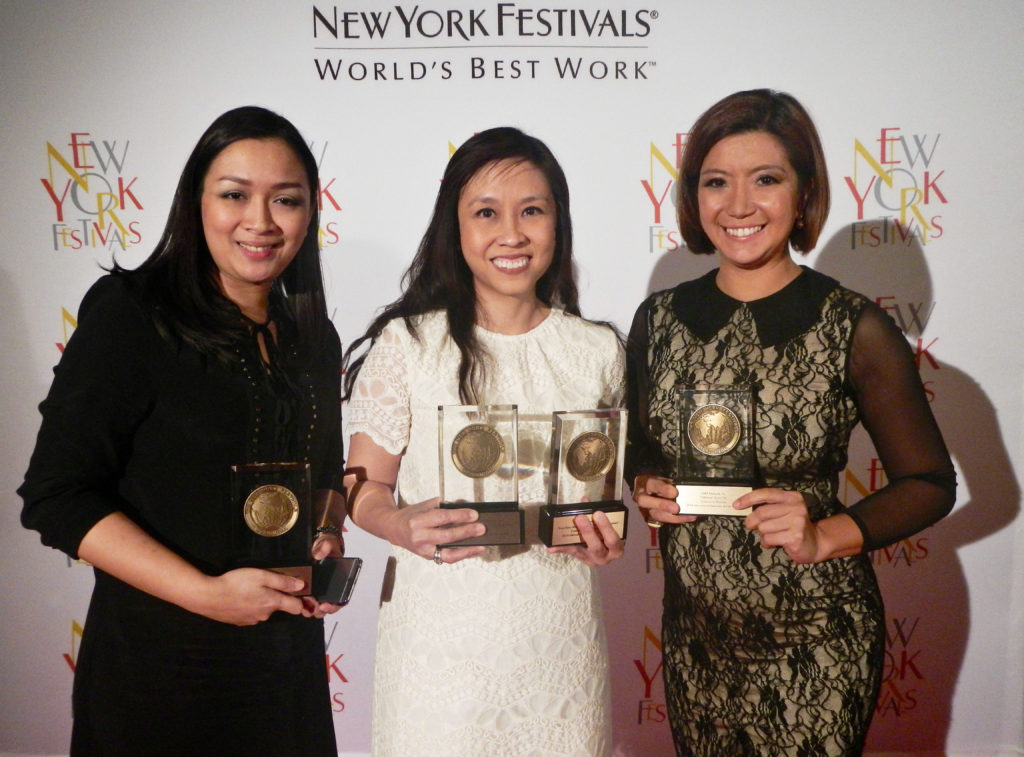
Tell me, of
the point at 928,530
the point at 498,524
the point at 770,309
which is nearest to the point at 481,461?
the point at 498,524

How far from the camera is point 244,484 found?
1463mm

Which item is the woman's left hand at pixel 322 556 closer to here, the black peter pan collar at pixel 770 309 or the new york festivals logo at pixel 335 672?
the black peter pan collar at pixel 770 309

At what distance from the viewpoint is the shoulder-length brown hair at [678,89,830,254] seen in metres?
1.67

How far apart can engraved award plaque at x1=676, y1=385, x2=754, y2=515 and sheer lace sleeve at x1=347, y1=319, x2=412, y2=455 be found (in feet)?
2.05

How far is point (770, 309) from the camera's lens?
1.70 meters

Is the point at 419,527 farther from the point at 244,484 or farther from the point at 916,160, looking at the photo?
the point at 916,160

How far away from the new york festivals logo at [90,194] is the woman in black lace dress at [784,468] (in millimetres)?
1935

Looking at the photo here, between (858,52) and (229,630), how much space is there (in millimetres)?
2607

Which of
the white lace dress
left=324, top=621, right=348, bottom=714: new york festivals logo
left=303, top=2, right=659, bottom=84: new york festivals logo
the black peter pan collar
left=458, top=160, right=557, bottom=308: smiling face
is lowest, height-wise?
left=324, top=621, right=348, bottom=714: new york festivals logo

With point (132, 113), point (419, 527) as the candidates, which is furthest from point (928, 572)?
point (132, 113)

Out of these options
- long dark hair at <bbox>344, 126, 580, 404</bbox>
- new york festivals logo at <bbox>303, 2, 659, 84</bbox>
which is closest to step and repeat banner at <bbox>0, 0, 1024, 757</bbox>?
new york festivals logo at <bbox>303, 2, 659, 84</bbox>

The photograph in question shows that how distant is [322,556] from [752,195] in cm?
125

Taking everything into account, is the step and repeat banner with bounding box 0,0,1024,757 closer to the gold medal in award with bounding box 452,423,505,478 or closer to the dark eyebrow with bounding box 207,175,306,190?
the dark eyebrow with bounding box 207,175,306,190

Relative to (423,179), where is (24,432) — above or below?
below
